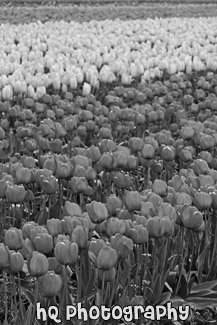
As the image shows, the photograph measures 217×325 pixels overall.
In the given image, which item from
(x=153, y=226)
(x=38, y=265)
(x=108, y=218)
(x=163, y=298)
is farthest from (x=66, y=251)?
(x=163, y=298)

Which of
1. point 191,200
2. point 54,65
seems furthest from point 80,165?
point 54,65

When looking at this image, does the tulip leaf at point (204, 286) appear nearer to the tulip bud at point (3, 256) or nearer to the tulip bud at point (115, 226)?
the tulip bud at point (115, 226)

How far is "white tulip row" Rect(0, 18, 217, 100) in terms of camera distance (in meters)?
7.02

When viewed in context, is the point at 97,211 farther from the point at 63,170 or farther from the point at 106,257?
the point at 63,170

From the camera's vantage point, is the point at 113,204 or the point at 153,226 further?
the point at 113,204

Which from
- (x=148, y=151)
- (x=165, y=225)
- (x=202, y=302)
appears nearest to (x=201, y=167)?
(x=148, y=151)

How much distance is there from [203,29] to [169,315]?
1155 cm

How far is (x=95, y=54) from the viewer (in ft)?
29.8

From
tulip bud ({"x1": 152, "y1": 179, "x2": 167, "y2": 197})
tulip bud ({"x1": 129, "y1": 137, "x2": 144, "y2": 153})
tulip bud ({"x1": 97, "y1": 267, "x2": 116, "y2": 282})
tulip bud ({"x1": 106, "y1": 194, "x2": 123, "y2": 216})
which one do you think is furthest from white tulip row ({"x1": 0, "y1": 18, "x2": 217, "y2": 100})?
tulip bud ({"x1": 97, "y1": 267, "x2": 116, "y2": 282})

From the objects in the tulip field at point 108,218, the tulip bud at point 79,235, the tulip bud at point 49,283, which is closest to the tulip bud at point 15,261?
the tulip field at point 108,218

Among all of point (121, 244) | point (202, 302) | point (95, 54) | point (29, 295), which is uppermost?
point (95, 54)

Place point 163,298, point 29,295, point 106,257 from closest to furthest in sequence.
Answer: point 106,257 → point 29,295 → point 163,298

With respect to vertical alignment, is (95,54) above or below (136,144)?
above

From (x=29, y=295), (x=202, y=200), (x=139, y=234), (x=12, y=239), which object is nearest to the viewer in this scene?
(x=12, y=239)
